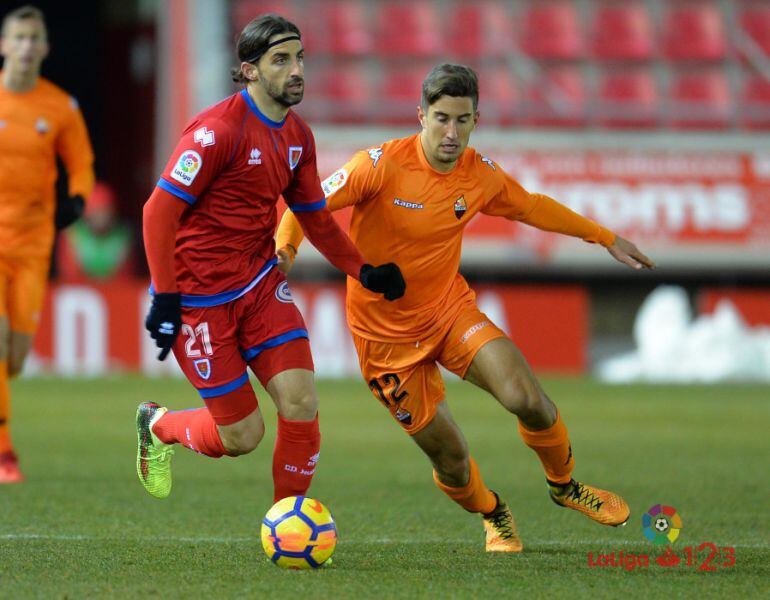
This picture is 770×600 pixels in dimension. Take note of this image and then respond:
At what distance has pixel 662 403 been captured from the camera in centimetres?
1386

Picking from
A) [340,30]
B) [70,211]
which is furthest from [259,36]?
[340,30]

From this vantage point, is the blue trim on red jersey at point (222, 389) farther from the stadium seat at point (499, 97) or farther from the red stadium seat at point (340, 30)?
the red stadium seat at point (340, 30)

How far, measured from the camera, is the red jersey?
5.25 metres

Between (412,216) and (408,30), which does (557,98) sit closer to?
(408,30)

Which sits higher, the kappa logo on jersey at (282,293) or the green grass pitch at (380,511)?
the kappa logo on jersey at (282,293)

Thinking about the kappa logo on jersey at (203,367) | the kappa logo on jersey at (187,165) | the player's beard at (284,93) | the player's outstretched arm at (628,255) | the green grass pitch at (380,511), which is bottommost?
the green grass pitch at (380,511)

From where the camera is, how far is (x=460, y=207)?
597 centimetres

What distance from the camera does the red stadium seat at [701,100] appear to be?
763 inches

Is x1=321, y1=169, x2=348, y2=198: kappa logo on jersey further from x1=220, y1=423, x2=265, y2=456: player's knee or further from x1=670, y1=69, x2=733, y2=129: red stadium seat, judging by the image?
x1=670, y1=69, x2=733, y2=129: red stadium seat

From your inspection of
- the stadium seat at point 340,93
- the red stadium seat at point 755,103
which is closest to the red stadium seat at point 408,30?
the stadium seat at point 340,93

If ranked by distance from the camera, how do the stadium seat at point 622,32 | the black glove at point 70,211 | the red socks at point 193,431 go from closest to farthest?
1. the red socks at point 193,431
2. the black glove at point 70,211
3. the stadium seat at point 622,32

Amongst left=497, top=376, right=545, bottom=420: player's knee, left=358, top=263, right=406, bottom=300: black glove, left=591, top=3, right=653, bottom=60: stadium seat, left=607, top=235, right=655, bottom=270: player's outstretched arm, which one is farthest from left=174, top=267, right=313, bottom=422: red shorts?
left=591, top=3, right=653, bottom=60: stadium seat

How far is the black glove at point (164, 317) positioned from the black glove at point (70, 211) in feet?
9.30

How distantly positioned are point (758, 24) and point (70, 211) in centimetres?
1476
